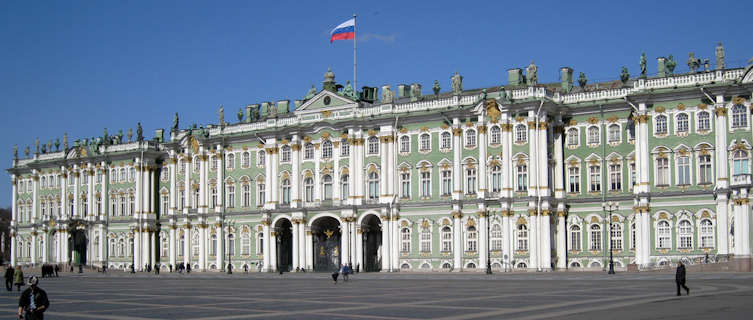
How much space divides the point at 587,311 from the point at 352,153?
54541mm

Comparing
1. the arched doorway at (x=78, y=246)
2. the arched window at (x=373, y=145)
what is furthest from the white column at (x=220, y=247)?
the arched doorway at (x=78, y=246)

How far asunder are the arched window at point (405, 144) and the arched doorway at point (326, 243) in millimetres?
10150

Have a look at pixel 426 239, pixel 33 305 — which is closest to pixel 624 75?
pixel 426 239

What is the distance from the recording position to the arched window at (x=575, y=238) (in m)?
75.8

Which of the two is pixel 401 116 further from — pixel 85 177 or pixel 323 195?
pixel 85 177

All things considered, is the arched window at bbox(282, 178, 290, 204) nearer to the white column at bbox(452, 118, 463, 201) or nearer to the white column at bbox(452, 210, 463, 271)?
A: the white column at bbox(452, 118, 463, 201)

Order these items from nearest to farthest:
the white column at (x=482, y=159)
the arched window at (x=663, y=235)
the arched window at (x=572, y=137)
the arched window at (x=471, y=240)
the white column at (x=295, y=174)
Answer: the arched window at (x=663, y=235), the arched window at (x=572, y=137), the white column at (x=482, y=159), the arched window at (x=471, y=240), the white column at (x=295, y=174)

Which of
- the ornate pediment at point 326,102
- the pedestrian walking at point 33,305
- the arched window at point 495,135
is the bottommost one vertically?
the pedestrian walking at point 33,305

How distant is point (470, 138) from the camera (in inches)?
3110

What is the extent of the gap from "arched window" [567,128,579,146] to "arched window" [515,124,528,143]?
3.61 metres

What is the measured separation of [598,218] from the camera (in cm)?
7469

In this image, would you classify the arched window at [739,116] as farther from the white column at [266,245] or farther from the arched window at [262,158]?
the arched window at [262,158]

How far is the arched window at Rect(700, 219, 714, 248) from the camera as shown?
68.6 metres

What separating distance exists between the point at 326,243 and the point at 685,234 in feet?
106
